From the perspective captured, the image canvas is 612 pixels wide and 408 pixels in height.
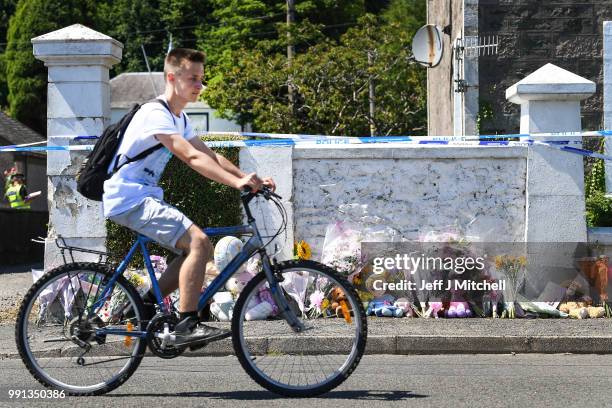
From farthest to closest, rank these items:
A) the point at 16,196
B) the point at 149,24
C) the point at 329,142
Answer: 1. the point at 149,24
2. the point at 16,196
3. the point at 329,142

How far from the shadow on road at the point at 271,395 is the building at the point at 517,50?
9.74 metres

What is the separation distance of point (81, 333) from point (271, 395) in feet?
3.82

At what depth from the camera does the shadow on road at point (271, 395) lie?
6277 millimetres

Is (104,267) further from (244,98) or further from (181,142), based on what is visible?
(244,98)

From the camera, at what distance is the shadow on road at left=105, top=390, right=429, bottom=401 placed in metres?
6.28

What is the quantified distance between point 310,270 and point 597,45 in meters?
10.5

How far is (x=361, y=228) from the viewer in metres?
11.1

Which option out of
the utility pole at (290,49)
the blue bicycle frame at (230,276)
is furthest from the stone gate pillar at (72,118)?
the utility pole at (290,49)

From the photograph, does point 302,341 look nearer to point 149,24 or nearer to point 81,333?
point 81,333

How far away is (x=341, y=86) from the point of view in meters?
41.7

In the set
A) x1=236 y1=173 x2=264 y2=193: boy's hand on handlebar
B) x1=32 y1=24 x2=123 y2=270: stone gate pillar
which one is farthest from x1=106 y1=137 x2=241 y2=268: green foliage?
x1=236 y1=173 x2=264 y2=193: boy's hand on handlebar

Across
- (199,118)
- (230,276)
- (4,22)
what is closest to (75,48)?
(230,276)

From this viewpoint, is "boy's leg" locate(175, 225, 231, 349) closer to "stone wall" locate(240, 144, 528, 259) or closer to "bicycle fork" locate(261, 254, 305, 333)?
"bicycle fork" locate(261, 254, 305, 333)

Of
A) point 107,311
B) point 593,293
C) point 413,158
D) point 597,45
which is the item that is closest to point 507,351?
point 593,293
